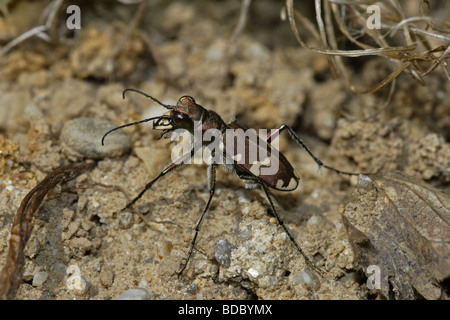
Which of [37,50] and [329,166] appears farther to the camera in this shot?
[37,50]

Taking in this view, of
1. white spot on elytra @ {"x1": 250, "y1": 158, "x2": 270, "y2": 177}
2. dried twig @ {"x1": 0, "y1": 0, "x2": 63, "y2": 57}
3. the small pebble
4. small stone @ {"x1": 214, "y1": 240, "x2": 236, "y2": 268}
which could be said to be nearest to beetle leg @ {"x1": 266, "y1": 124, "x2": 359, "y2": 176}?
white spot on elytra @ {"x1": 250, "y1": 158, "x2": 270, "y2": 177}

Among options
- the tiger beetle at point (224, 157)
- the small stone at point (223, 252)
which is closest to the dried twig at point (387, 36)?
the tiger beetle at point (224, 157)

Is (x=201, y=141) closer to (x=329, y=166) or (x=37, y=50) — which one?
(x=329, y=166)

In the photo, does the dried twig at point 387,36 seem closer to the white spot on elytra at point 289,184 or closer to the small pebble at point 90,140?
the white spot on elytra at point 289,184

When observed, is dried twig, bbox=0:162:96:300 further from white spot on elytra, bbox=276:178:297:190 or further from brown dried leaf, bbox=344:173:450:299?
brown dried leaf, bbox=344:173:450:299
